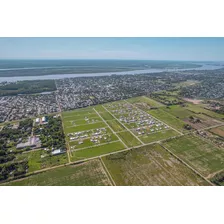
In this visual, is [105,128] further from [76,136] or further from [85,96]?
[85,96]

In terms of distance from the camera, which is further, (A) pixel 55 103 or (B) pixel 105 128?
(A) pixel 55 103

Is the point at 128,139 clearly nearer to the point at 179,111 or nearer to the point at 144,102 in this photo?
the point at 179,111

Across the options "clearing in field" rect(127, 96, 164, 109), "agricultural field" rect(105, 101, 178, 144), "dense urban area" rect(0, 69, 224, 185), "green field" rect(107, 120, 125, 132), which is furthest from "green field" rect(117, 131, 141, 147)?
"clearing in field" rect(127, 96, 164, 109)

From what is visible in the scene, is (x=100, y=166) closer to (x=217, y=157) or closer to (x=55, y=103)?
(x=217, y=157)

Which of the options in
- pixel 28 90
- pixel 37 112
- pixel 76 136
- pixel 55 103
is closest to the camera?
pixel 76 136

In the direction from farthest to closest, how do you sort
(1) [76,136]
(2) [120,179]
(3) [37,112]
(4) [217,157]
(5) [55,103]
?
(5) [55,103] < (3) [37,112] < (1) [76,136] < (4) [217,157] < (2) [120,179]

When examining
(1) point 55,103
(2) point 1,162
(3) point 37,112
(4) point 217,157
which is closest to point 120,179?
(4) point 217,157
